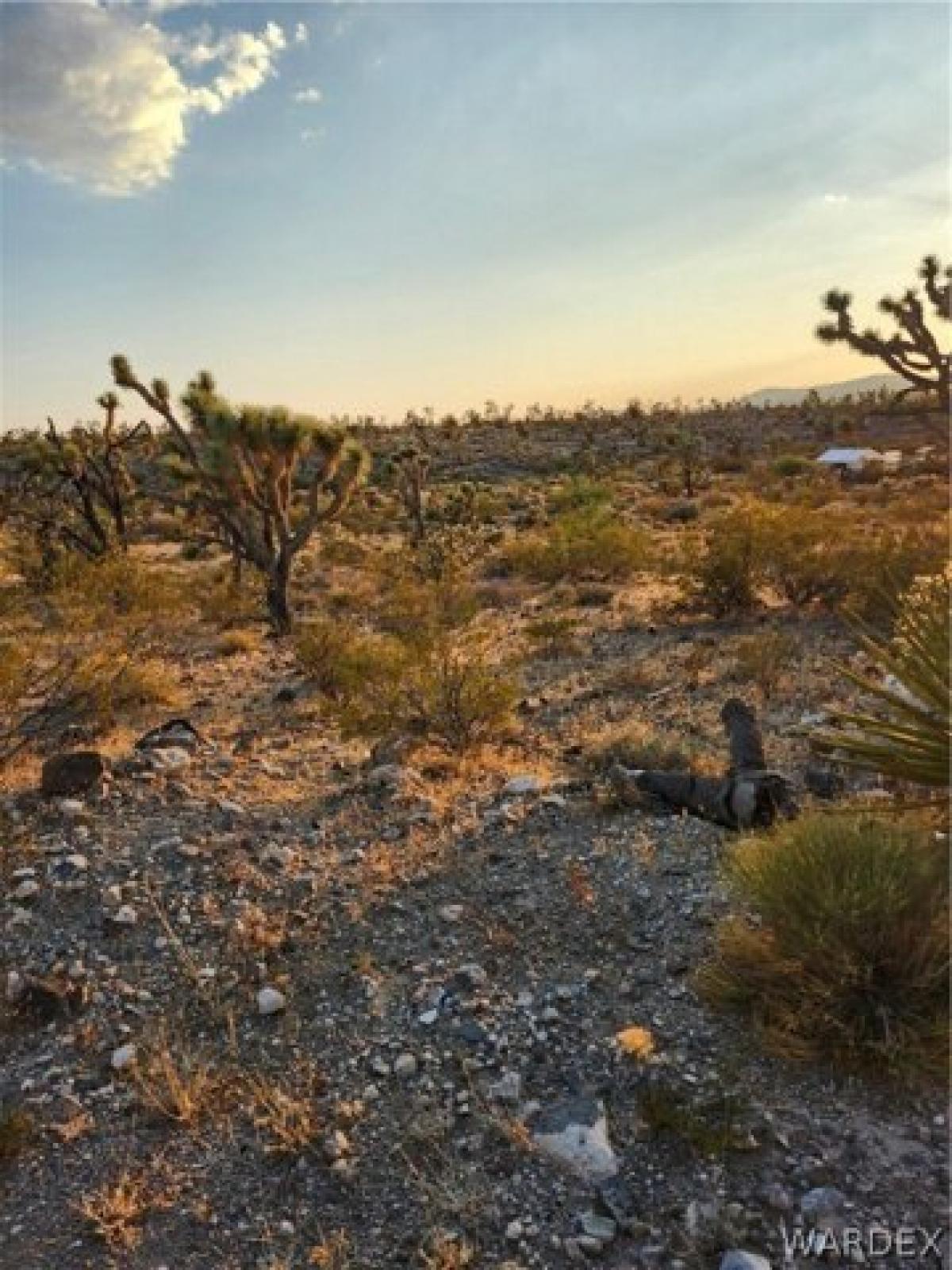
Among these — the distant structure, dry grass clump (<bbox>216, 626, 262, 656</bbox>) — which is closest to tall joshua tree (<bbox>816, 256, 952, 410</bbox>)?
dry grass clump (<bbox>216, 626, 262, 656</bbox>)

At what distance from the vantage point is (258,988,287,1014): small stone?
4441 millimetres

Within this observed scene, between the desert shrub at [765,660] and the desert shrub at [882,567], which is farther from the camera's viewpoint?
the desert shrub at [882,567]

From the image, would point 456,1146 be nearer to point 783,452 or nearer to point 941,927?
point 941,927

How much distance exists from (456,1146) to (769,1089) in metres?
1.15

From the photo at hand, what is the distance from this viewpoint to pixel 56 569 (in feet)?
41.4

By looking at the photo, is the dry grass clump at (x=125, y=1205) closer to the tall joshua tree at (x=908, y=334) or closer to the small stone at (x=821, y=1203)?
the small stone at (x=821, y=1203)

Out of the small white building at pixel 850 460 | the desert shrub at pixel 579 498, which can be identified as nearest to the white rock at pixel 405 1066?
the desert shrub at pixel 579 498

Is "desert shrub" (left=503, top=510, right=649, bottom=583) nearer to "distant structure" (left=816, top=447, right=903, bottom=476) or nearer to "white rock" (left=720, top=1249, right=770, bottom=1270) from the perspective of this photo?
"white rock" (left=720, top=1249, right=770, bottom=1270)

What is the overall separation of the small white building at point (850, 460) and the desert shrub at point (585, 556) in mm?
15809

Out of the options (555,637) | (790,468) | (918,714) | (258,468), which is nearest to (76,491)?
(258,468)

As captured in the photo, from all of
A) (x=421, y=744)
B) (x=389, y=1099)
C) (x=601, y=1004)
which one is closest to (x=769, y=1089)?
(x=601, y=1004)

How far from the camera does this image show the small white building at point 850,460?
101ft

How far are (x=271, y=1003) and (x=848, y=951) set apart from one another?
2.44m

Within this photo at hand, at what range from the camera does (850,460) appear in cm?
3134
